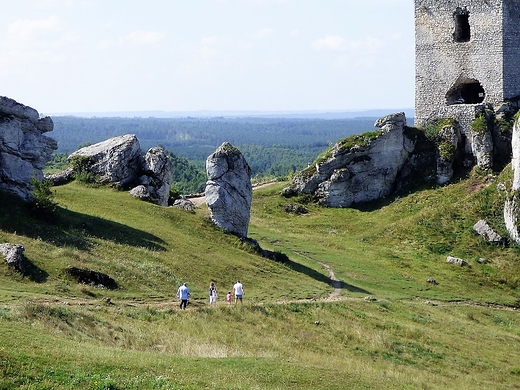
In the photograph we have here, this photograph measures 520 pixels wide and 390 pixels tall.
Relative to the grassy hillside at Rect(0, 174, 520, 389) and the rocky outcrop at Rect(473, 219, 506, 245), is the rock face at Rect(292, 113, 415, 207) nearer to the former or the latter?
the grassy hillside at Rect(0, 174, 520, 389)

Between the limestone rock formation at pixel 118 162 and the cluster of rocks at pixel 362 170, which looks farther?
the cluster of rocks at pixel 362 170

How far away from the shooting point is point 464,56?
52750mm

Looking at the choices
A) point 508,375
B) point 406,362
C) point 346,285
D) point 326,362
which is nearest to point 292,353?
point 326,362

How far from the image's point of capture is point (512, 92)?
170 feet

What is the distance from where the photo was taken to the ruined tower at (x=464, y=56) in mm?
51312

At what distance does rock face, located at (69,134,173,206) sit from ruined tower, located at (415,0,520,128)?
19.3 metres

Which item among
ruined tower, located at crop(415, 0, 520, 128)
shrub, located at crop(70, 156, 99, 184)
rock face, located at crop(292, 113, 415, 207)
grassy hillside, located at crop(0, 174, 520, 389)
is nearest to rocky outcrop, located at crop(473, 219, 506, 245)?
grassy hillside, located at crop(0, 174, 520, 389)

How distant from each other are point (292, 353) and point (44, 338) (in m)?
7.88

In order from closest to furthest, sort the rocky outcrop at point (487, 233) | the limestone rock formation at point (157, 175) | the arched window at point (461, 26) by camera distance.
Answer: the limestone rock formation at point (157, 175)
the rocky outcrop at point (487, 233)
the arched window at point (461, 26)

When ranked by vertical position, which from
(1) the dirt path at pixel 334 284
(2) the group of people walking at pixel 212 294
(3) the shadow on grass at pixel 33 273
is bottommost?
(1) the dirt path at pixel 334 284

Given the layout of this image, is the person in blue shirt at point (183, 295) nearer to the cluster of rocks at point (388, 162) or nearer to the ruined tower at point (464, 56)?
the cluster of rocks at point (388, 162)

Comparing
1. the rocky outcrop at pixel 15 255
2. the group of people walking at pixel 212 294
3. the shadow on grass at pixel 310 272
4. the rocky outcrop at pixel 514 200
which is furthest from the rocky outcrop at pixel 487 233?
the rocky outcrop at pixel 15 255

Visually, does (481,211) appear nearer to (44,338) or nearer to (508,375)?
(508,375)

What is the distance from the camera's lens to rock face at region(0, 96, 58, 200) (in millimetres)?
33531
